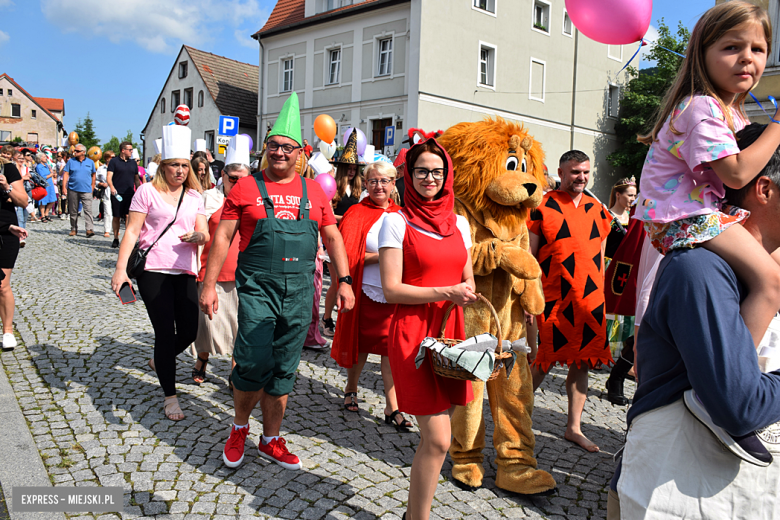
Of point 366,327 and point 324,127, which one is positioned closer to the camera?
point 366,327

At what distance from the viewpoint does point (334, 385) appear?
536 centimetres

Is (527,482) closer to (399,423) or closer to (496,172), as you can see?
(399,423)

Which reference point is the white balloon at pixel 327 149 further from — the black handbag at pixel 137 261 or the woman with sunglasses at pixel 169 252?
the black handbag at pixel 137 261

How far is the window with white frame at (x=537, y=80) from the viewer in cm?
2777

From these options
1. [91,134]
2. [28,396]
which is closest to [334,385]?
[28,396]

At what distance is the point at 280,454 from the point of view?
12.0 ft

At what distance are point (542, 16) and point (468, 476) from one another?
95.2ft

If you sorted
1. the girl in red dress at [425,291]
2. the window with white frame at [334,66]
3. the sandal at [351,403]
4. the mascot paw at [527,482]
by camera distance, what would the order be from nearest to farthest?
the girl in red dress at [425,291] < the mascot paw at [527,482] < the sandal at [351,403] < the window with white frame at [334,66]

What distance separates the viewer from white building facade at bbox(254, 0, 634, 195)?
80.5 feet

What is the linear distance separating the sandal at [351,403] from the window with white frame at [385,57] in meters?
22.7

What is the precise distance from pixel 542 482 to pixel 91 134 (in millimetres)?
82859

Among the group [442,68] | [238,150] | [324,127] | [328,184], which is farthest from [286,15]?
[238,150]

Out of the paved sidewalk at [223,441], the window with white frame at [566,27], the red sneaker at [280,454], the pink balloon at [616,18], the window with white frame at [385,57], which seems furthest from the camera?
the window with white frame at [566,27]

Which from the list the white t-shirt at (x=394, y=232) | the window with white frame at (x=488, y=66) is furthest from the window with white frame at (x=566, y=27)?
the white t-shirt at (x=394, y=232)
